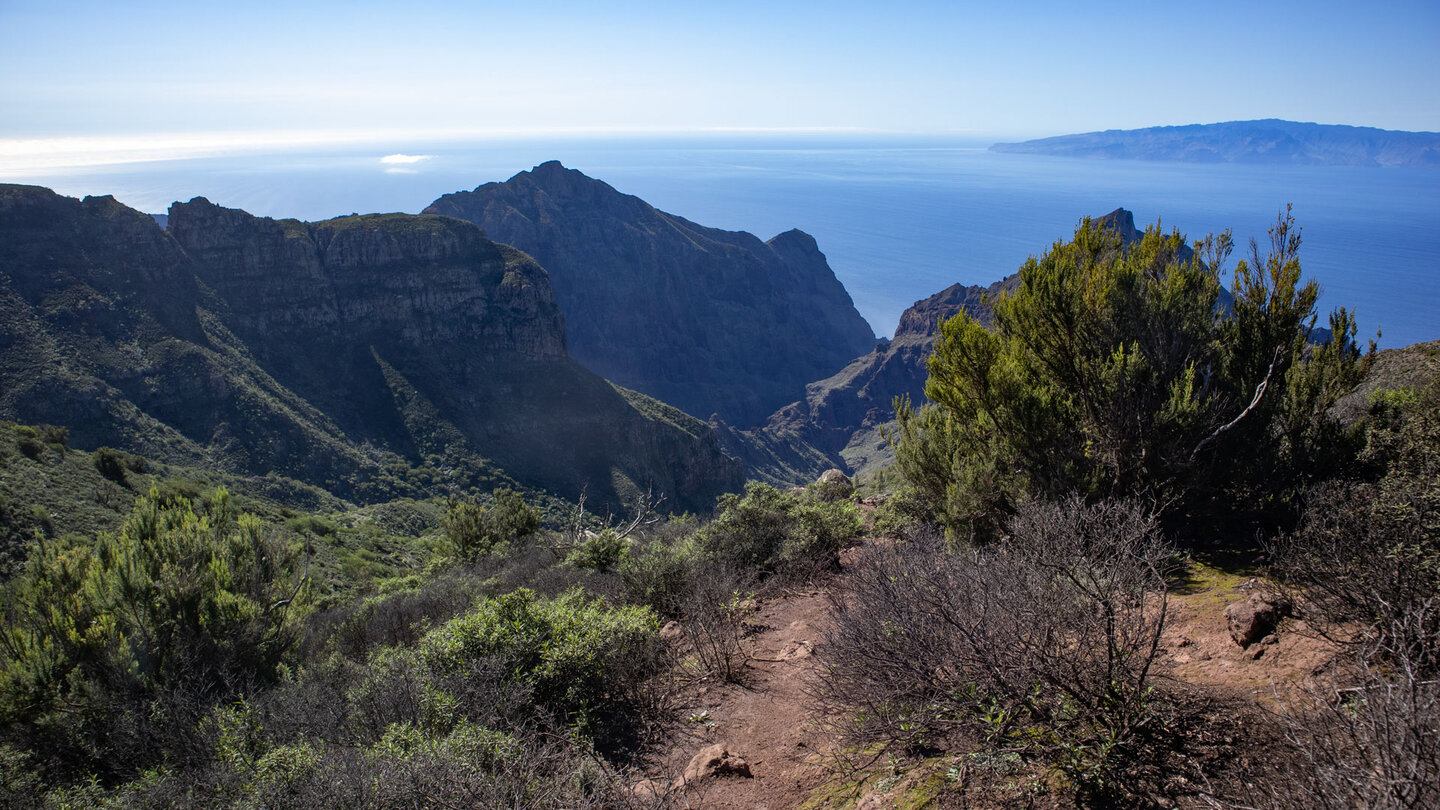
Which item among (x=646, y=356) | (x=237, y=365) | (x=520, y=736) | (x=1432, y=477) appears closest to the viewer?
(x=1432, y=477)

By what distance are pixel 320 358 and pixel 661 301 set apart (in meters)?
72.6

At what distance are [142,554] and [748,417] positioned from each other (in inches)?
3723

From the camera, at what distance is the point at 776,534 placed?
39.7 ft

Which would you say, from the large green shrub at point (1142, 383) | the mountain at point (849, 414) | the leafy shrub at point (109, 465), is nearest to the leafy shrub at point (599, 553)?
the large green shrub at point (1142, 383)

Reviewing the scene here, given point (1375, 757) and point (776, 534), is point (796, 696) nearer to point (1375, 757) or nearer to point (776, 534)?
point (1375, 757)

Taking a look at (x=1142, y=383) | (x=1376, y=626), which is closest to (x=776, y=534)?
(x=1142, y=383)

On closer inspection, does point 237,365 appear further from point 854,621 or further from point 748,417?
point 748,417

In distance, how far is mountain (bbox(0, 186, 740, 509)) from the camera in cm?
3706

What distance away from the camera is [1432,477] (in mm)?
5176

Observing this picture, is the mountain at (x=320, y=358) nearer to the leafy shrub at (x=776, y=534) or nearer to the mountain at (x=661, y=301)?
the leafy shrub at (x=776, y=534)

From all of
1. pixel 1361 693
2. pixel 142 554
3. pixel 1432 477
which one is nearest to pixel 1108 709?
pixel 1361 693

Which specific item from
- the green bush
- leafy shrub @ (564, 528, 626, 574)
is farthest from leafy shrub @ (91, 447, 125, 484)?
the green bush

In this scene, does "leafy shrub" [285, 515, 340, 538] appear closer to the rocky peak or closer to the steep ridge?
the rocky peak

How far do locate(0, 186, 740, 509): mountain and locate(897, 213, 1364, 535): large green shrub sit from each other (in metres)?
40.9
